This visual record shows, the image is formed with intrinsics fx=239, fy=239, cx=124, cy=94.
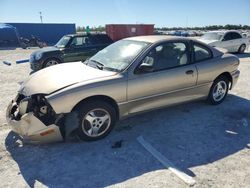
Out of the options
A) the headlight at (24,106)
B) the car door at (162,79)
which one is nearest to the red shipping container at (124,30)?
the car door at (162,79)

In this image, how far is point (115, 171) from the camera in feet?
10.6

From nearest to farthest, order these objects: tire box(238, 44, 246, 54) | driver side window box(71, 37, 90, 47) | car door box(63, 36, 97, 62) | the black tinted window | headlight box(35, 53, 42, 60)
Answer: headlight box(35, 53, 42, 60), car door box(63, 36, 97, 62), driver side window box(71, 37, 90, 47), the black tinted window, tire box(238, 44, 246, 54)

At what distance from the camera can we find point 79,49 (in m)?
10.0

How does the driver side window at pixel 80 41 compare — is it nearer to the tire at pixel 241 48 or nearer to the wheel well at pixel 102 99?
the wheel well at pixel 102 99

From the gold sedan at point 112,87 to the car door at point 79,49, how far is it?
5182 millimetres

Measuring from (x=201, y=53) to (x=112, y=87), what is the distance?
235cm

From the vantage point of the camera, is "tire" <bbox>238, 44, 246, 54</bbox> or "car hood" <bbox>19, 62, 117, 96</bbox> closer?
"car hood" <bbox>19, 62, 117, 96</bbox>

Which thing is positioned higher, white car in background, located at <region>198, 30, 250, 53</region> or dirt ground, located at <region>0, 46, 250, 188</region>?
white car in background, located at <region>198, 30, 250, 53</region>

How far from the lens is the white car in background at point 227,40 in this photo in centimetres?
1353

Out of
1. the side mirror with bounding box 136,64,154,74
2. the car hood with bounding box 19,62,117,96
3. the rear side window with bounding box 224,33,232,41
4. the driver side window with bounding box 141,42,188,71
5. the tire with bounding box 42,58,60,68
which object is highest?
the rear side window with bounding box 224,33,232,41

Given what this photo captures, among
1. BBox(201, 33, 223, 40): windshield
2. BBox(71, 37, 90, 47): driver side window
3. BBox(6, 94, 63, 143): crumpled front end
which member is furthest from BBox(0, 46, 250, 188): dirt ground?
BBox(201, 33, 223, 40): windshield

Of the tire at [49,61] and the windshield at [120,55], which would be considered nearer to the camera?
the windshield at [120,55]

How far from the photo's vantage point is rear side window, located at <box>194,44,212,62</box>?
5012 millimetres

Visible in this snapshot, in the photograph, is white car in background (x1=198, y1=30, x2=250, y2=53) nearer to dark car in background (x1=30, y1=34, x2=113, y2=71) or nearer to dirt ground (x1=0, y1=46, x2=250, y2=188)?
dark car in background (x1=30, y1=34, x2=113, y2=71)
